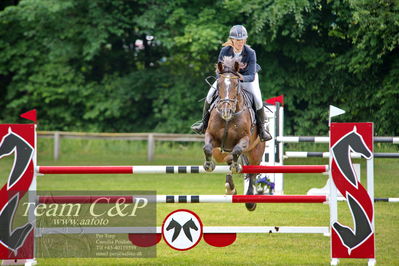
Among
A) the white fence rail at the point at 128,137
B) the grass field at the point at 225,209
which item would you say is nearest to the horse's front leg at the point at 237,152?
the grass field at the point at 225,209

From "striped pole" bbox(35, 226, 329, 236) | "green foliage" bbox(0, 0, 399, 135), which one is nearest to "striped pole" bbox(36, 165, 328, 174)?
"striped pole" bbox(35, 226, 329, 236)

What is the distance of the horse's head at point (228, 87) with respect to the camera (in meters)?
6.17

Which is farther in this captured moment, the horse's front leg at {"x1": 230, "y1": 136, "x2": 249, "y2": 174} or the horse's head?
the horse's head

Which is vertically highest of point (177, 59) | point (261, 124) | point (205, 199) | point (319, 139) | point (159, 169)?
point (177, 59)

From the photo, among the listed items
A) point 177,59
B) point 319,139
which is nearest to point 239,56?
point 319,139

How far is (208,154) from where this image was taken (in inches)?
245

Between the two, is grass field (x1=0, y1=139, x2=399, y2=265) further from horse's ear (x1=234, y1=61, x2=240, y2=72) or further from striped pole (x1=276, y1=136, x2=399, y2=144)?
horse's ear (x1=234, y1=61, x2=240, y2=72)

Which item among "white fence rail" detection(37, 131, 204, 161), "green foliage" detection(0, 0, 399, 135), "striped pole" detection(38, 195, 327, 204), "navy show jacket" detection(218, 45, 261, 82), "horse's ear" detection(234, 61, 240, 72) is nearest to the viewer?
"striped pole" detection(38, 195, 327, 204)

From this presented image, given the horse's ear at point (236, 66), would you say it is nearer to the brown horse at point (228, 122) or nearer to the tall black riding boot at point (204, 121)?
the brown horse at point (228, 122)

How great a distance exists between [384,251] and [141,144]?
13.9m

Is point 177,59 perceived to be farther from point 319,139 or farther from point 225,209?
point 319,139

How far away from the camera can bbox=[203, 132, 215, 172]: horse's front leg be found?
600 centimetres

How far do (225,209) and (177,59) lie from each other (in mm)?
11725

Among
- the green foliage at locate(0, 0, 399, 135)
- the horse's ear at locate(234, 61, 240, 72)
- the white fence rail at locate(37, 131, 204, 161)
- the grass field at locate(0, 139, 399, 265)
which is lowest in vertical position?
the grass field at locate(0, 139, 399, 265)
